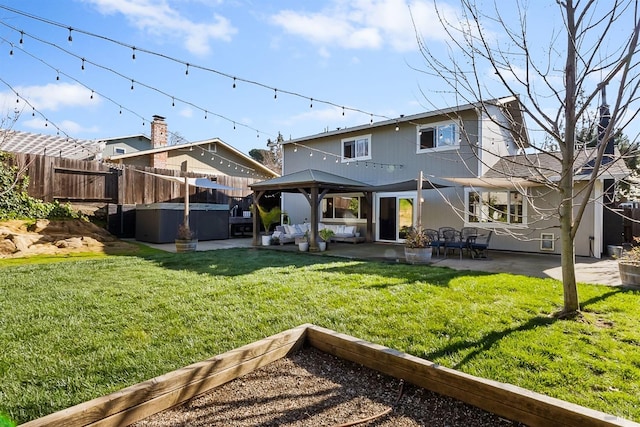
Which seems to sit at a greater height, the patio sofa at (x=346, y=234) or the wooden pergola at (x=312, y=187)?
the wooden pergola at (x=312, y=187)

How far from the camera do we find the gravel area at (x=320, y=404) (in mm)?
2211

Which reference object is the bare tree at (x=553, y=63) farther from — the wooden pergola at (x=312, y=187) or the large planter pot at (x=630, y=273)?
the wooden pergola at (x=312, y=187)

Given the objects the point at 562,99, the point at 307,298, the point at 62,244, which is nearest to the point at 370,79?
the point at 562,99

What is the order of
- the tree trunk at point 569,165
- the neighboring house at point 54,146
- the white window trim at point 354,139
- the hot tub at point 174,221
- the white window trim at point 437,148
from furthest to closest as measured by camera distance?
the neighboring house at point 54,146 → the white window trim at point 354,139 → the hot tub at point 174,221 → the white window trim at point 437,148 → the tree trunk at point 569,165

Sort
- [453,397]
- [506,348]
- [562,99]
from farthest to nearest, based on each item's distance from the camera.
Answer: [562,99], [506,348], [453,397]

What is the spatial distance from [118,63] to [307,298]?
5.42 metres

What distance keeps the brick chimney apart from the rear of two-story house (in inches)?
264

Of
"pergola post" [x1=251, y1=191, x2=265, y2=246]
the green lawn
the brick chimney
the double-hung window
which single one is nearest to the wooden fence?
the brick chimney

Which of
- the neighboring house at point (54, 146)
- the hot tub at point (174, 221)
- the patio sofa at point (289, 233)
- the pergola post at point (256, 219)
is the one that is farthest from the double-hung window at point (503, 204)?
the neighboring house at point (54, 146)

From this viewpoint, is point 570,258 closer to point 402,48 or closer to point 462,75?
point 462,75

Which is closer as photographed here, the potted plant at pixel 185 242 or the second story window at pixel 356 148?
the potted plant at pixel 185 242

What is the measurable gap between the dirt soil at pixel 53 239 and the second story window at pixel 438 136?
969 cm

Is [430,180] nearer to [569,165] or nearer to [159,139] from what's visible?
[569,165]

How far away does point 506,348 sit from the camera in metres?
3.18
